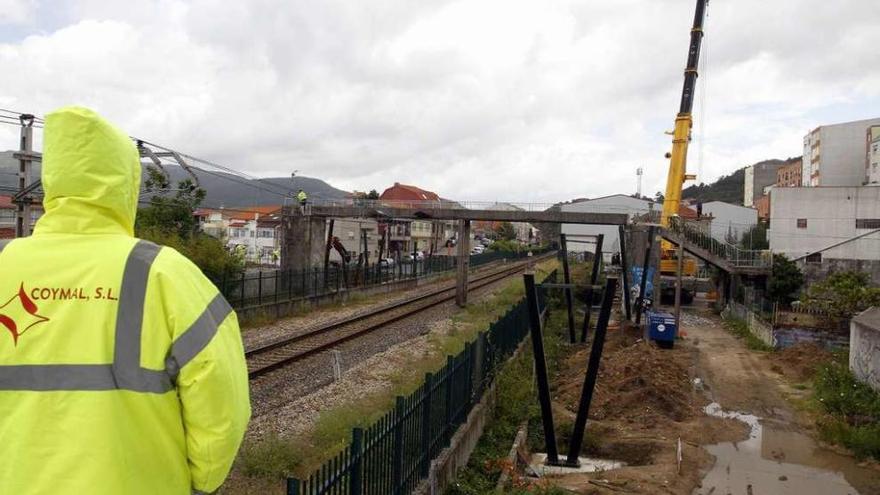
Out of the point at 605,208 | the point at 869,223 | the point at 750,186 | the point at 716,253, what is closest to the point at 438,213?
the point at 716,253

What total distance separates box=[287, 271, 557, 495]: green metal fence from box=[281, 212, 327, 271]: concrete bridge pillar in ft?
58.8

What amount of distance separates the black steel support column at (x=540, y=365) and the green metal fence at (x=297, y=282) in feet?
38.0

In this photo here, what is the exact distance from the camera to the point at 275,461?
704 centimetres

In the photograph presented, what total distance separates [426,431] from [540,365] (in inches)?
112

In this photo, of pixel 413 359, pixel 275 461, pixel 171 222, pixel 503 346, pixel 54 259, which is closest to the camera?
pixel 54 259

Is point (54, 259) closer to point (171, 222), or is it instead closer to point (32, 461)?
point (32, 461)

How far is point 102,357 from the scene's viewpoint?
1.85 meters

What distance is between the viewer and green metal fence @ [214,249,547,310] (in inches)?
754

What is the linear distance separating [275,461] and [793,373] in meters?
13.9

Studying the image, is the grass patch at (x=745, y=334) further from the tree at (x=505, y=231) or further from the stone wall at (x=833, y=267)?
the tree at (x=505, y=231)

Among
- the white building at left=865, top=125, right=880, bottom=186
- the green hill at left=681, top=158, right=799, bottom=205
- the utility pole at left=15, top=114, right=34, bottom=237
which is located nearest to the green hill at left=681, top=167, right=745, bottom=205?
the green hill at left=681, top=158, right=799, bottom=205

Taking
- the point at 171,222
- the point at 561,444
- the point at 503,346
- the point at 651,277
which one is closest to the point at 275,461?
the point at 561,444

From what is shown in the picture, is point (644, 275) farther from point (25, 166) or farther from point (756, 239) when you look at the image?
point (756, 239)

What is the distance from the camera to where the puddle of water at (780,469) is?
28.7 ft
